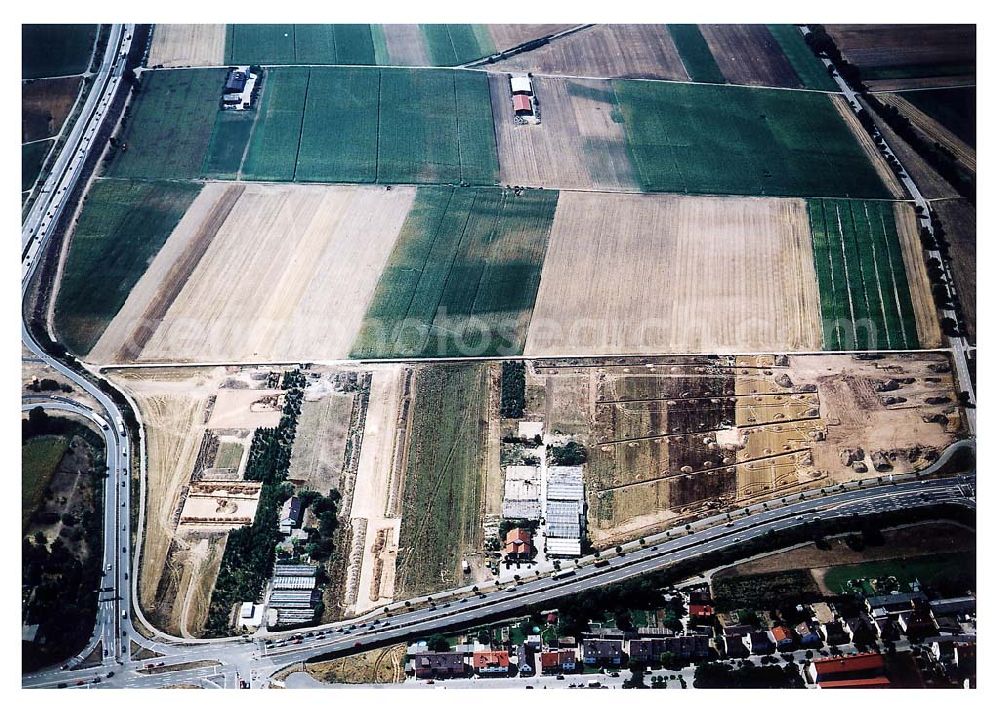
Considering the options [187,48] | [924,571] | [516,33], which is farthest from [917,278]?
[187,48]

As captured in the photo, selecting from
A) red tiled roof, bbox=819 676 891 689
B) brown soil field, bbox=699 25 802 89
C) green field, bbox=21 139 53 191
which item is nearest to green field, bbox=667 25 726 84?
brown soil field, bbox=699 25 802 89

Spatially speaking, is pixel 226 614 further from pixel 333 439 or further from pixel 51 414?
pixel 51 414

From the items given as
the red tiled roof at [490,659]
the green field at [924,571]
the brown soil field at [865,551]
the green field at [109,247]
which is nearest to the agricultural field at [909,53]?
the brown soil field at [865,551]

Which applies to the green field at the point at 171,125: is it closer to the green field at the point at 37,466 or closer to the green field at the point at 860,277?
the green field at the point at 37,466

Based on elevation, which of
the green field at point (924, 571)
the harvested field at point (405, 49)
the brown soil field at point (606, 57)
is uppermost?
the brown soil field at point (606, 57)

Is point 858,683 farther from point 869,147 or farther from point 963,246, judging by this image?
point 869,147

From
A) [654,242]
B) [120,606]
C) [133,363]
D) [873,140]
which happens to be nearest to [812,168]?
[873,140]

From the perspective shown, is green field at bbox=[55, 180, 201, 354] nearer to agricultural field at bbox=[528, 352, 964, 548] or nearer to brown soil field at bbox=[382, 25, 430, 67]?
brown soil field at bbox=[382, 25, 430, 67]
